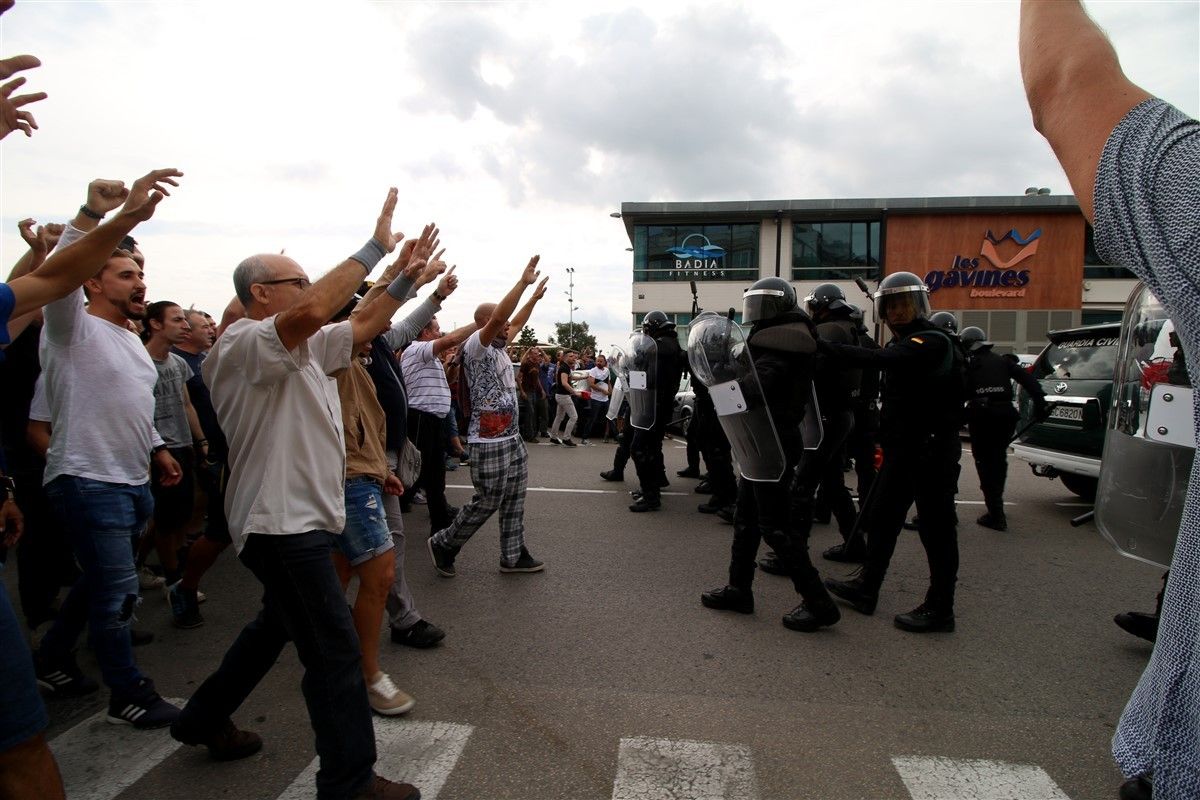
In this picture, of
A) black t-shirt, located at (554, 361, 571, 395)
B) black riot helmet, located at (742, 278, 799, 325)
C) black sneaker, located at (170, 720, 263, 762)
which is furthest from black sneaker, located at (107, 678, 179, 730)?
black t-shirt, located at (554, 361, 571, 395)

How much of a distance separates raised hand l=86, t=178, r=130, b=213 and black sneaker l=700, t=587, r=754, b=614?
3.65m

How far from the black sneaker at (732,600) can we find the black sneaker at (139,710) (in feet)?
9.46

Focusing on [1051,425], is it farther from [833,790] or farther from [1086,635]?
[833,790]

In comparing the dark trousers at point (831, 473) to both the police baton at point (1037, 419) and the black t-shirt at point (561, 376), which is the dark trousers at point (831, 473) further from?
the black t-shirt at point (561, 376)

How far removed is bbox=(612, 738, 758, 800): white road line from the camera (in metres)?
2.55

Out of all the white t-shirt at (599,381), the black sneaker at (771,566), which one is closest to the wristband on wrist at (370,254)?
the black sneaker at (771,566)

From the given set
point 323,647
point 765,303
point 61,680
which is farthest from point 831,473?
point 61,680

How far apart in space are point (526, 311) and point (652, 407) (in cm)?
264

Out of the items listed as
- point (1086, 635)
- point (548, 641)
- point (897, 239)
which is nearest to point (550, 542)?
point (548, 641)

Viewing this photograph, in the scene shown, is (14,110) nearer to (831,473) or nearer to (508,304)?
(508,304)

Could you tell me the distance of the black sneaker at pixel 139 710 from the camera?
3.02 m

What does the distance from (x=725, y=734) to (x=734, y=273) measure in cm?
2837

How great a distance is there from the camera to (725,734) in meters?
2.97

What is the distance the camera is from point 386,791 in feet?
7.90
